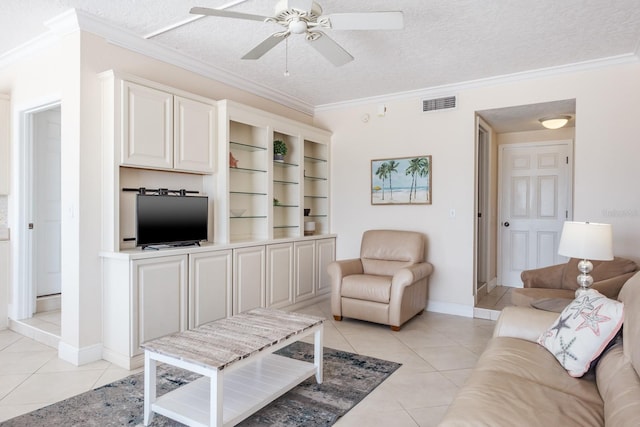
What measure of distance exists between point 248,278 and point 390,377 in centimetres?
177

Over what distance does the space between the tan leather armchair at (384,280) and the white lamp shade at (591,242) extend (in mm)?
1480

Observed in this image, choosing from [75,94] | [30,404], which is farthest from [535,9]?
[30,404]

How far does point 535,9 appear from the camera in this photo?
279 centimetres

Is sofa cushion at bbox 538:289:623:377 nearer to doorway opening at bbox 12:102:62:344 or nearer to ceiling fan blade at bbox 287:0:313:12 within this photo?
ceiling fan blade at bbox 287:0:313:12

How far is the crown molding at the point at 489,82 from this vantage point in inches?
146

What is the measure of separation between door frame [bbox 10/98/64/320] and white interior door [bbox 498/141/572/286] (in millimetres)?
5647

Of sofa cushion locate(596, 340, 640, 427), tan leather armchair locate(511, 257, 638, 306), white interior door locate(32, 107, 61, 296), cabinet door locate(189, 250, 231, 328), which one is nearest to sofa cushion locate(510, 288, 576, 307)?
tan leather armchair locate(511, 257, 638, 306)

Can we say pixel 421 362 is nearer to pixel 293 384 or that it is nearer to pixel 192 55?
pixel 293 384

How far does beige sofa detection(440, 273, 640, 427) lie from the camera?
1.43 m

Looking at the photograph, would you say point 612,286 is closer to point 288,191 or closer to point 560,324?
point 560,324

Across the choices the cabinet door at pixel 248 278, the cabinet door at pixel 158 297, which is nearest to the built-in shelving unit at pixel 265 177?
the cabinet door at pixel 248 278

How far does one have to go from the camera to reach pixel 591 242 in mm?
2621

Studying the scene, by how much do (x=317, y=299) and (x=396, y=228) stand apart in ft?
4.44

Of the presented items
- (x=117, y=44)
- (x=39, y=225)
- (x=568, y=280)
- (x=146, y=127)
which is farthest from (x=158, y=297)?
(x=568, y=280)
